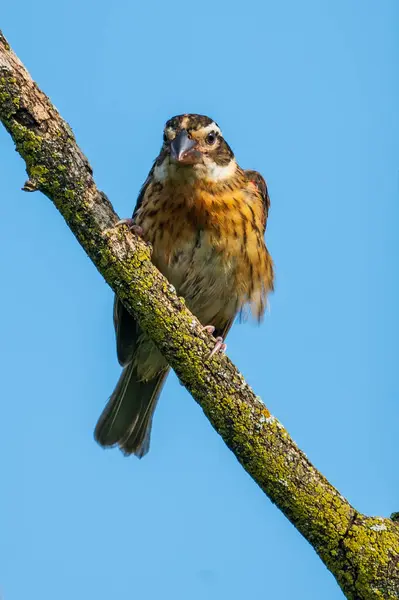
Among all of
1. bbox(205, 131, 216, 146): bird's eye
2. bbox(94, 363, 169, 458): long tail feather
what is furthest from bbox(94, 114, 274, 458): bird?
bbox(94, 363, 169, 458): long tail feather

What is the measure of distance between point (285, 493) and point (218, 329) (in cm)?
223

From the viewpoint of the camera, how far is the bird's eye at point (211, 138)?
5.50m

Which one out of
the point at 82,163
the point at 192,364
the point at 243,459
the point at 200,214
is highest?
the point at 200,214

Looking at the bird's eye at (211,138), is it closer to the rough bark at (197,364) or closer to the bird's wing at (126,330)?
the bird's wing at (126,330)

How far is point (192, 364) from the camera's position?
405 centimetres

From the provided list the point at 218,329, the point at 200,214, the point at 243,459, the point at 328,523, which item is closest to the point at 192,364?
the point at 243,459

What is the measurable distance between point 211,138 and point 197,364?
1951 millimetres

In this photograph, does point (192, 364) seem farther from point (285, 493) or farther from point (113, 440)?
point (113, 440)

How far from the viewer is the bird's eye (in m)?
5.50

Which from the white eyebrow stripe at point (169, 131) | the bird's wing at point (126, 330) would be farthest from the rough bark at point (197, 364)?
the bird's wing at point (126, 330)

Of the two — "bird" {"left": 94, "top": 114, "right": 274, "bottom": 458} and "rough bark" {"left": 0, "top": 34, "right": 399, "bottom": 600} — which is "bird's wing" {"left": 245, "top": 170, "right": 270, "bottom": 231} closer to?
"bird" {"left": 94, "top": 114, "right": 274, "bottom": 458}

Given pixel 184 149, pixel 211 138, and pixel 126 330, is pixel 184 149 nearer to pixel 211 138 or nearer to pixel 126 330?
pixel 211 138

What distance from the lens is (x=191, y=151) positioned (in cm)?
532

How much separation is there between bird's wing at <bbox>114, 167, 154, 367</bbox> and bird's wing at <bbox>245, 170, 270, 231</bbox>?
0.65 m
